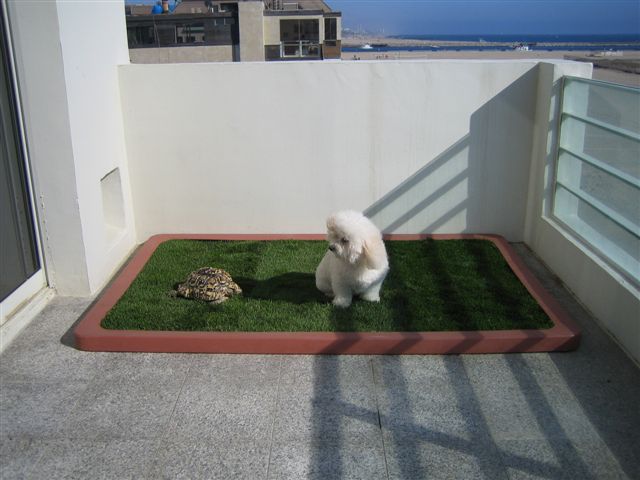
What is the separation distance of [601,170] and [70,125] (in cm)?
396

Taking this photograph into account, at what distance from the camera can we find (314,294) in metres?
4.73

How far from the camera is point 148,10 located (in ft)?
182

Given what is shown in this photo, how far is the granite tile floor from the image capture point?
3031 millimetres

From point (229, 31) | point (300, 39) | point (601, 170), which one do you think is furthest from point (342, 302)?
point (300, 39)

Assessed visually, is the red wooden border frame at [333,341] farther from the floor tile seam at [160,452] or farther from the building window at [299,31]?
the building window at [299,31]

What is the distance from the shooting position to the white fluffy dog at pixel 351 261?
4.04 m

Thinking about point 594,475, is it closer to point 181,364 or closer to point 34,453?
point 181,364

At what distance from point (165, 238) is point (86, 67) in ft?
5.68

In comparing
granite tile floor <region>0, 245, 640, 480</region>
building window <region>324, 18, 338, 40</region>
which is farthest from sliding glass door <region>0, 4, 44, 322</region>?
building window <region>324, 18, 338, 40</region>

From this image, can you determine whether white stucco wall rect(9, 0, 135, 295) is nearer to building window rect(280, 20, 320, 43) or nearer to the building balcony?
the building balcony

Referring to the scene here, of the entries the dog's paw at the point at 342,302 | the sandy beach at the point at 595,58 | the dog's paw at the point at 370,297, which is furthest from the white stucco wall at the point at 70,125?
the sandy beach at the point at 595,58

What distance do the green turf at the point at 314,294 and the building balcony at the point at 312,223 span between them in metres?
0.29

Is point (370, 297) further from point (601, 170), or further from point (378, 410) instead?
point (601, 170)

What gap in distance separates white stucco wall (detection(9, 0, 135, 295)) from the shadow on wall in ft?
8.14
